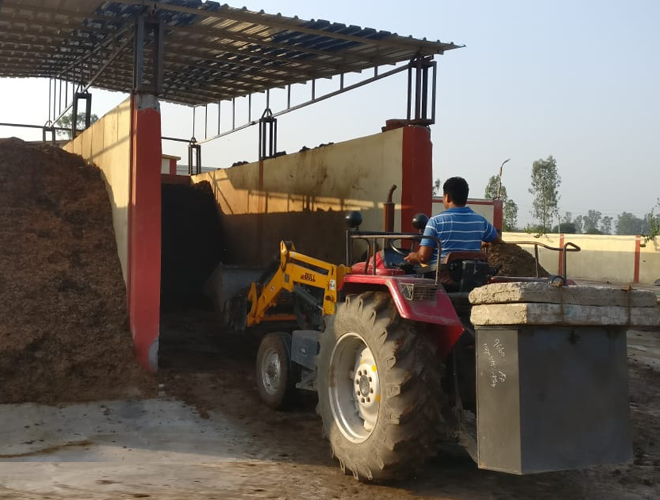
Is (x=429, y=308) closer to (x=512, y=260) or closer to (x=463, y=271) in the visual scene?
(x=463, y=271)

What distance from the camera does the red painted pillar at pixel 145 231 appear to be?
792 centimetres

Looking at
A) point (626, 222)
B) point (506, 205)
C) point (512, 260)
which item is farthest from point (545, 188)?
point (626, 222)

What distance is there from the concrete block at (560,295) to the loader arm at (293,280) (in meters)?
1.87

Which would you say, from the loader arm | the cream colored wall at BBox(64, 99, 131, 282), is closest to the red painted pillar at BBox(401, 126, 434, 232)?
the loader arm

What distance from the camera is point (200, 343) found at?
10031 mm

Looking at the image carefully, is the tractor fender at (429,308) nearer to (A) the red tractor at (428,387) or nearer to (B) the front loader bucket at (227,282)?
(A) the red tractor at (428,387)

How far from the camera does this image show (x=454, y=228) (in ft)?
17.5

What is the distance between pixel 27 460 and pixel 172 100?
39.7 feet

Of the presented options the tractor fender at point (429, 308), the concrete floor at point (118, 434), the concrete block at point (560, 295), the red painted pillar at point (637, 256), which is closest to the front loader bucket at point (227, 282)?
the concrete floor at point (118, 434)

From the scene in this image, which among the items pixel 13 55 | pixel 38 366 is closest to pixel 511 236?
pixel 13 55

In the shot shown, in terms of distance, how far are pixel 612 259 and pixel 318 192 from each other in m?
24.0

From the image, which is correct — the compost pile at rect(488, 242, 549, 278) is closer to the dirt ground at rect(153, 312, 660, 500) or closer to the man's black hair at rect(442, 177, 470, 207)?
the dirt ground at rect(153, 312, 660, 500)

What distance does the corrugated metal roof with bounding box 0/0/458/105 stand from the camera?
8.84 metres

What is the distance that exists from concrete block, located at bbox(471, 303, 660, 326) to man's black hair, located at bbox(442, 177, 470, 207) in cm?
130
